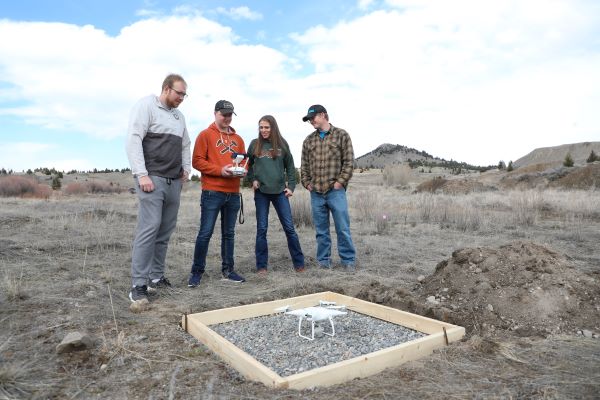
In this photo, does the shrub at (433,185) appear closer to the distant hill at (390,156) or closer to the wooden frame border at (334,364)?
the wooden frame border at (334,364)

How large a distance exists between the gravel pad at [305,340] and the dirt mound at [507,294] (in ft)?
1.73

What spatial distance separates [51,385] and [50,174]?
118ft

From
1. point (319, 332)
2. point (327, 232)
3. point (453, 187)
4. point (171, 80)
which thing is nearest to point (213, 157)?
point (171, 80)

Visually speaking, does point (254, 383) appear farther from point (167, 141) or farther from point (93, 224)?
point (93, 224)

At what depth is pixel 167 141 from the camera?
4.21 metres

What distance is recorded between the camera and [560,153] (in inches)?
1964

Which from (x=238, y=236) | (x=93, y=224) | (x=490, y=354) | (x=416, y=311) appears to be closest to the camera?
(x=490, y=354)

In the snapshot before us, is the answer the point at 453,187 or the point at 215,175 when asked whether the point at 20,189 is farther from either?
the point at 453,187

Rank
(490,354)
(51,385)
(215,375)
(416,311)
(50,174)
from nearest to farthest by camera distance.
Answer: (51,385) → (215,375) → (490,354) → (416,311) → (50,174)

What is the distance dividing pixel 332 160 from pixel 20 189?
18.4 m

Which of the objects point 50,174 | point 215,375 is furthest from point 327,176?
point 50,174

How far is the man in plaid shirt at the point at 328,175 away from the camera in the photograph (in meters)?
5.60

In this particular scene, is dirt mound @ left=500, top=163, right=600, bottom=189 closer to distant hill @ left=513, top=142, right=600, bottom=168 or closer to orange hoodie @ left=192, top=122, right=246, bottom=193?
orange hoodie @ left=192, top=122, right=246, bottom=193

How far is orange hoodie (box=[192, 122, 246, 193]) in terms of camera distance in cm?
477
